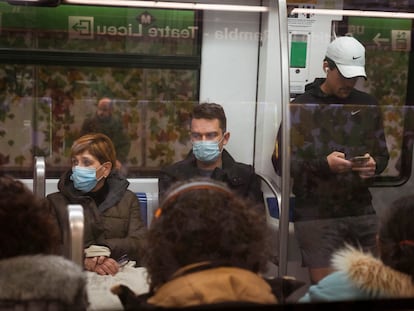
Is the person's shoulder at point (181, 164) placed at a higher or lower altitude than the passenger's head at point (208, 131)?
lower

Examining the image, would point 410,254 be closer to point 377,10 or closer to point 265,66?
point 265,66

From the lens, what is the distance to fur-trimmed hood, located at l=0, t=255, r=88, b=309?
1498mm

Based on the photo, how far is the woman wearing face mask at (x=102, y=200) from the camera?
2617mm

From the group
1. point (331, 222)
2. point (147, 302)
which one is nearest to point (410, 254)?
point (147, 302)

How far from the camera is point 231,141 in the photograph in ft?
11.3

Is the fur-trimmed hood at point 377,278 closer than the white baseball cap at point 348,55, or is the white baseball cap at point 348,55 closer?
the fur-trimmed hood at point 377,278

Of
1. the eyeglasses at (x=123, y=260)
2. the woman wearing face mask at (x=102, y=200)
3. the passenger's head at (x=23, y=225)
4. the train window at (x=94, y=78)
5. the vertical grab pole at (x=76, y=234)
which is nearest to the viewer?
the passenger's head at (x=23, y=225)

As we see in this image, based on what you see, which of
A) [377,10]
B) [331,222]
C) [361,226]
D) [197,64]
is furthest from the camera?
[377,10]

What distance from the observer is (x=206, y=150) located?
3.14 metres

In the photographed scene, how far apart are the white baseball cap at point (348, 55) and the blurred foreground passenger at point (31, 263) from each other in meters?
2.29

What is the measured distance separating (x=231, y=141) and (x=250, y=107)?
296 mm

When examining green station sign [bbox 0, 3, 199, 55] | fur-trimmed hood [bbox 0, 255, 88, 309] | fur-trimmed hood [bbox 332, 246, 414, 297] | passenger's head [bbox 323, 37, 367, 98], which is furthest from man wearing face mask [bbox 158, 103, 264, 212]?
fur-trimmed hood [bbox 0, 255, 88, 309]

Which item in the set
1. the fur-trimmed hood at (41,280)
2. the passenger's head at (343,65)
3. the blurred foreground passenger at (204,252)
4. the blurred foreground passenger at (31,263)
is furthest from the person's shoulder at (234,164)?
the fur-trimmed hood at (41,280)

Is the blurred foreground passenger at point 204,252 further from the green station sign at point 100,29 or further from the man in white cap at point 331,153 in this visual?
the green station sign at point 100,29
